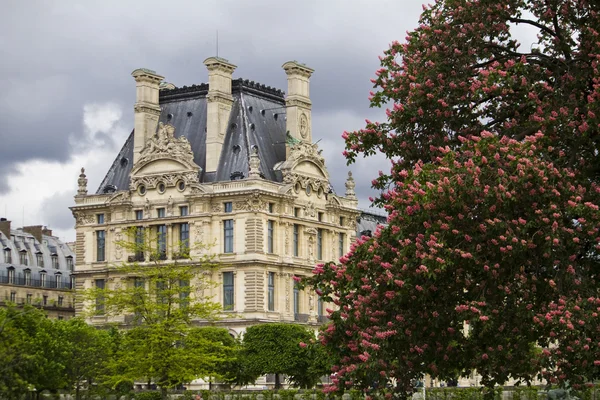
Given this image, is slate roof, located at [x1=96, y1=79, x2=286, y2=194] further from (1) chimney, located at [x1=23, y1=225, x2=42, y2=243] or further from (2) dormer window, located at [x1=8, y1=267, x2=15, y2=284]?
(1) chimney, located at [x1=23, y1=225, x2=42, y2=243]

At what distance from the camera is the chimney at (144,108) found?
304 ft

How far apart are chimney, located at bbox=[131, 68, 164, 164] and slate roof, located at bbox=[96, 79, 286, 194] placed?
100 centimetres

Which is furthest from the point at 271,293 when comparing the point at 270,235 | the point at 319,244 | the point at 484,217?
the point at 484,217

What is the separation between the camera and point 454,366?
3319 centimetres

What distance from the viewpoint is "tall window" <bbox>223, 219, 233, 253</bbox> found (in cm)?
8686

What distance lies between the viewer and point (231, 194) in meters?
86.6

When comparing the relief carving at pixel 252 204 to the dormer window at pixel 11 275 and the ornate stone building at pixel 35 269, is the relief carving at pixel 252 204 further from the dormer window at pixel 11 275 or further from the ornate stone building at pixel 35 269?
the dormer window at pixel 11 275

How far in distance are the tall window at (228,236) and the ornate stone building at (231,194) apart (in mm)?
64

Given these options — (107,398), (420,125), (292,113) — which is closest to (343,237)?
(292,113)

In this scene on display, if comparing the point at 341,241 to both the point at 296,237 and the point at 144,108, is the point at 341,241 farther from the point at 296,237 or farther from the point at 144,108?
the point at 144,108

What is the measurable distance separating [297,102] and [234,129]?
4.64m

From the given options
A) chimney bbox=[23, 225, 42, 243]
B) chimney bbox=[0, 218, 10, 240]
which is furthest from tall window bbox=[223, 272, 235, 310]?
chimney bbox=[23, 225, 42, 243]

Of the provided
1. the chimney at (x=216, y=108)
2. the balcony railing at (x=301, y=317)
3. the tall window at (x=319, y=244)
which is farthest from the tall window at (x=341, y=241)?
the chimney at (x=216, y=108)

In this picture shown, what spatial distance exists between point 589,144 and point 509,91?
2.31m
